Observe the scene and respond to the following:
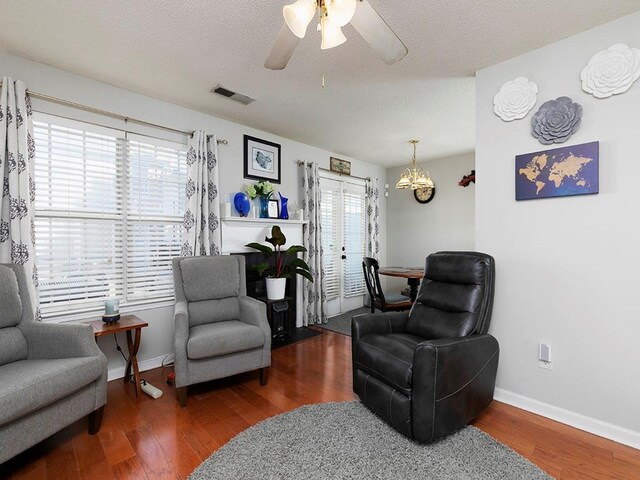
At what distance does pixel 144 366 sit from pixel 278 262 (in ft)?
5.26

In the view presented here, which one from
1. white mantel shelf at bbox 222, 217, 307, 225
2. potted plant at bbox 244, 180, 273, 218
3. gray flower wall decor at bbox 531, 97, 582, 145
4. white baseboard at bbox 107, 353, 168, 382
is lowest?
white baseboard at bbox 107, 353, 168, 382

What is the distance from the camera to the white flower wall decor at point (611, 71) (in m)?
1.86

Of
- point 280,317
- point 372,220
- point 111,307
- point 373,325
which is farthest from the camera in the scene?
point 372,220

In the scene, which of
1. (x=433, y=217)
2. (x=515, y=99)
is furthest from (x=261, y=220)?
(x=433, y=217)

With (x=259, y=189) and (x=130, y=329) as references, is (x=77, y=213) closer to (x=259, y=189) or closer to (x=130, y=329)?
(x=130, y=329)

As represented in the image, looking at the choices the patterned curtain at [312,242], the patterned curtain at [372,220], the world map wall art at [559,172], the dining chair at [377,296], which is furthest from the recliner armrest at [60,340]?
the patterned curtain at [372,220]

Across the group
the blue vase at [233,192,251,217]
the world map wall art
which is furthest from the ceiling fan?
the blue vase at [233,192,251,217]

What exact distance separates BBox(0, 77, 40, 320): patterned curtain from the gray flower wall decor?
358cm

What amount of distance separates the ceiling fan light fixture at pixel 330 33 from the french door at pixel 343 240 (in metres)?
3.25

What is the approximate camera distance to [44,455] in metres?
1.77

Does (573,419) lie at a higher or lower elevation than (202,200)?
lower

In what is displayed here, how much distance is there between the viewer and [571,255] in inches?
82.1

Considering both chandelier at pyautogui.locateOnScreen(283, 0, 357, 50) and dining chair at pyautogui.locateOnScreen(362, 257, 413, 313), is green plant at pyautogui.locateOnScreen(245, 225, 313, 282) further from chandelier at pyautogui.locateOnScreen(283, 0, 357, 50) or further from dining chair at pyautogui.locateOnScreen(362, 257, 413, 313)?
chandelier at pyautogui.locateOnScreen(283, 0, 357, 50)

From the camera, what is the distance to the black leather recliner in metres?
1.77
